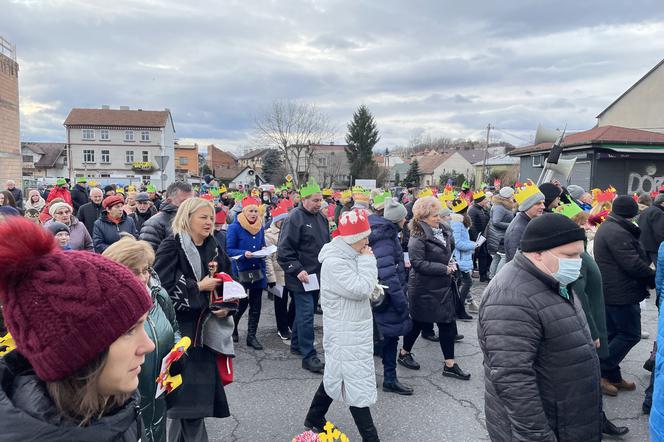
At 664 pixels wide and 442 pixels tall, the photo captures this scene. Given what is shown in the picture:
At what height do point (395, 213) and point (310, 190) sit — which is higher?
point (310, 190)

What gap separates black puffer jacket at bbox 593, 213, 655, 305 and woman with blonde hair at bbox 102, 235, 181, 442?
4249mm

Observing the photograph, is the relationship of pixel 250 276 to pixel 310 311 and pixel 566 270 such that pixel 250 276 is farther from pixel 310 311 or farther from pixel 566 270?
pixel 566 270

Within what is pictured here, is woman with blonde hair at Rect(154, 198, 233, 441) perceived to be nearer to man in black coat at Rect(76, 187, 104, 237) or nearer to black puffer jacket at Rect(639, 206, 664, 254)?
man in black coat at Rect(76, 187, 104, 237)

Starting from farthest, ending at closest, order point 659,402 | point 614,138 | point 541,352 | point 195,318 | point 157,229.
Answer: point 614,138
point 157,229
point 195,318
point 541,352
point 659,402

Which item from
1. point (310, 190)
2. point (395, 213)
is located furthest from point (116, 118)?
point (395, 213)

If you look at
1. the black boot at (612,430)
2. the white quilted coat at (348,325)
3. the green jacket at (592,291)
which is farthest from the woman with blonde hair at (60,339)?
the black boot at (612,430)

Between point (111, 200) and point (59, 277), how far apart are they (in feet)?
19.6

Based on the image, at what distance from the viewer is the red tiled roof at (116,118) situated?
60469 millimetres

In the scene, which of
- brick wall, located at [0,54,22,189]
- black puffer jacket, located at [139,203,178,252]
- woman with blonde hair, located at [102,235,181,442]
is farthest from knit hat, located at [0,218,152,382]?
brick wall, located at [0,54,22,189]

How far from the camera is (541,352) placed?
7.70ft

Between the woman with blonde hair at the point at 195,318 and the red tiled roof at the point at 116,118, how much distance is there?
209 ft

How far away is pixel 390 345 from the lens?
4.55 metres

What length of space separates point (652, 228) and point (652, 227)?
2 cm

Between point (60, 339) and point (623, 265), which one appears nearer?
point (60, 339)
